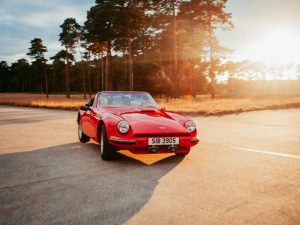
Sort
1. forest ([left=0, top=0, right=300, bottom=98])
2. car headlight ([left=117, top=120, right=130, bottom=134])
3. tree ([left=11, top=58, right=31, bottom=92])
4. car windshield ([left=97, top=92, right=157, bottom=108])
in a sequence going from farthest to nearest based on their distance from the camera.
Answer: tree ([left=11, top=58, right=31, bottom=92])
forest ([left=0, top=0, right=300, bottom=98])
car windshield ([left=97, top=92, right=157, bottom=108])
car headlight ([left=117, top=120, right=130, bottom=134])

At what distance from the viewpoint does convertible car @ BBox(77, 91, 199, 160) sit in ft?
17.1

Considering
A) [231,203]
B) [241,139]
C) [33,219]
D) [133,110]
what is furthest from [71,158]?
[241,139]

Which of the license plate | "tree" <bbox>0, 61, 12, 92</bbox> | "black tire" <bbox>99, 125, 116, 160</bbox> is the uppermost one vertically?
"tree" <bbox>0, 61, 12, 92</bbox>

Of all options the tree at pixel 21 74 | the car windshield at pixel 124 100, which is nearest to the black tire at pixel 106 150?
the car windshield at pixel 124 100

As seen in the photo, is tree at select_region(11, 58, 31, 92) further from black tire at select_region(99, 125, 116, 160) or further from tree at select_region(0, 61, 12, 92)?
black tire at select_region(99, 125, 116, 160)

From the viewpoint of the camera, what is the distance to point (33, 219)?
3.05 meters

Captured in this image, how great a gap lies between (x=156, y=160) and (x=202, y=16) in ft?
108

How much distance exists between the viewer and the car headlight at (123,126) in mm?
5297

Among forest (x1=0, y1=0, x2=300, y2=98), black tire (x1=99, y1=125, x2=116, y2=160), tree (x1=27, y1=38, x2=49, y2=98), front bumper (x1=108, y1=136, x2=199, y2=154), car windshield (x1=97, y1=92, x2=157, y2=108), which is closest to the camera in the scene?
front bumper (x1=108, y1=136, x2=199, y2=154)

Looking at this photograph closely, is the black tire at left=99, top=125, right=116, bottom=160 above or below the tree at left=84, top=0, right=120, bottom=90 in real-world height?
below

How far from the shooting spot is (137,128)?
17.3ft

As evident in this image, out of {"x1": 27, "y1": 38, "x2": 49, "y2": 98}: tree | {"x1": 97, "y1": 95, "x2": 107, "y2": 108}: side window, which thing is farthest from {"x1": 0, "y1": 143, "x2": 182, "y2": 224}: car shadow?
{"x1": 27, "y1": 38, "x2": 49, "y2": 98}: tree

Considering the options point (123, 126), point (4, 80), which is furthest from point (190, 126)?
point (4, 80)

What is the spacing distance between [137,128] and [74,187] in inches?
62.5
